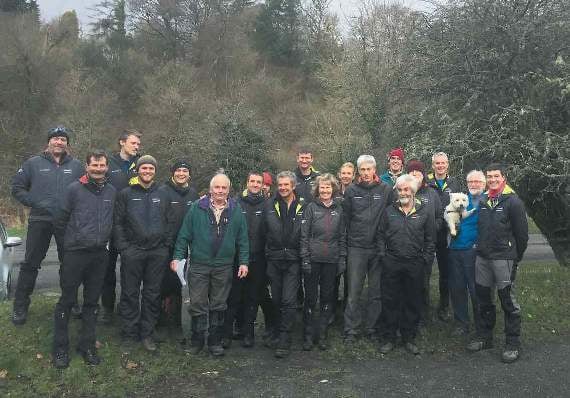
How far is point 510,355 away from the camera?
5844 mm

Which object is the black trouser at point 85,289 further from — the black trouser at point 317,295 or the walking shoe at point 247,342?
the black trouser at point 317,295

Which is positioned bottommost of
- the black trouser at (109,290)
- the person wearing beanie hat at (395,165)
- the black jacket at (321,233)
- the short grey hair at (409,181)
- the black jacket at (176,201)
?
the black trouser at (109,290)

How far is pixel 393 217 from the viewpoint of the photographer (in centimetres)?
611

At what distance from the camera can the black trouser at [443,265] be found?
6930 millimetres

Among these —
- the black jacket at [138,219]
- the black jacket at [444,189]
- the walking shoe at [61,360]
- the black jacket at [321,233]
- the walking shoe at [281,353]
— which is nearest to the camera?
the walking shoe at [61,360]

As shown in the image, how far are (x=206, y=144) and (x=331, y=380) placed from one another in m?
19.5

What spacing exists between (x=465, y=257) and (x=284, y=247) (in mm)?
2256

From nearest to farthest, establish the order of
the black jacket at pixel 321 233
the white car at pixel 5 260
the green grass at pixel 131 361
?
the green grass at pixel 131 361, the black jacket at pixel 321 233, the white car at pixel 5 260

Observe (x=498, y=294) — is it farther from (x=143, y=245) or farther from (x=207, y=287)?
(x=143, y=245)

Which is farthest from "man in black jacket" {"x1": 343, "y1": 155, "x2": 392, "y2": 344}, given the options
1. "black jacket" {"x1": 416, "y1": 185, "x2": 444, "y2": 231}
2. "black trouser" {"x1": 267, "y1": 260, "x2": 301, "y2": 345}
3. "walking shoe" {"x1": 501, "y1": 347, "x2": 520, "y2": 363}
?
"walking shoe" {"x1": 501, "y1": 347, "x2": 520, "y2": 363}

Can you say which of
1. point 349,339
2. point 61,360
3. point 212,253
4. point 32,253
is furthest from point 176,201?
point 349,339

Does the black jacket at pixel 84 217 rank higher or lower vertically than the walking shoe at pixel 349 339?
higher

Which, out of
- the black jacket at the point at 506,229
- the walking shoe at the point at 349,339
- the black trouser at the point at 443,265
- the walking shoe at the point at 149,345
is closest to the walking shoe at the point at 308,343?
the walking shoe at the point at 349,339

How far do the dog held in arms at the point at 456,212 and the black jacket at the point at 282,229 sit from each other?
184 cm
